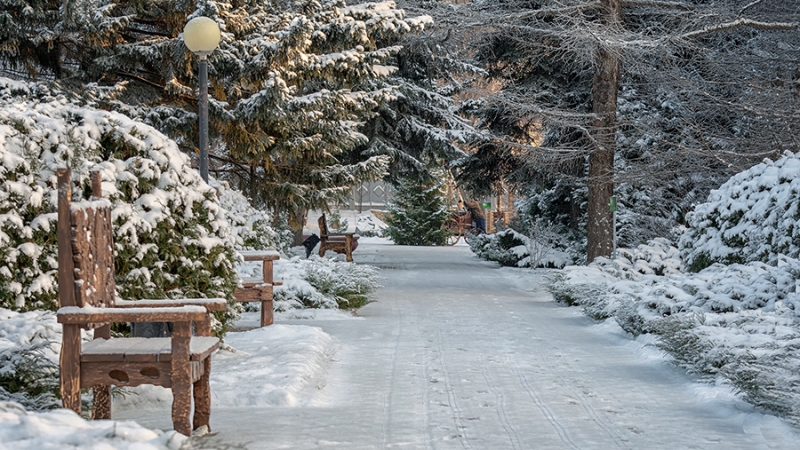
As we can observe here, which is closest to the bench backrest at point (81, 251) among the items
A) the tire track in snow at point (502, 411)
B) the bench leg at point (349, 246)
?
the tire track in snow at point (502, 411)

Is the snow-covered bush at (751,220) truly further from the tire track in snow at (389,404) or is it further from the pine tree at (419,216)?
the pine tree at (419,216)

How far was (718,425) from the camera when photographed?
552 cm

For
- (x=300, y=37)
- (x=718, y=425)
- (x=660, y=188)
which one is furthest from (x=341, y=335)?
(x=660, y=188)

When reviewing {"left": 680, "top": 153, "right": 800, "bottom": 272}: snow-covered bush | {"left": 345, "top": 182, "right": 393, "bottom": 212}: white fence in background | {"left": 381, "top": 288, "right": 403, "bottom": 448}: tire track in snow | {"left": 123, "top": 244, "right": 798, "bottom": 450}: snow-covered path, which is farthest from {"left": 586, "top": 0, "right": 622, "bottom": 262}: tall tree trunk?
{"left": 345, "top": 182, "right": 393, "bottom": 212}: white fence in background

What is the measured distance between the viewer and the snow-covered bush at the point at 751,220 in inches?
380

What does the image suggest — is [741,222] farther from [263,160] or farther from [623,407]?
[263,160]

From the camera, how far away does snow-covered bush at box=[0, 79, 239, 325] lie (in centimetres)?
605

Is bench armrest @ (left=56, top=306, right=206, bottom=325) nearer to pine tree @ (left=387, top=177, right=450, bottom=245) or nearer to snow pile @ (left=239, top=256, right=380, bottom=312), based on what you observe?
snow pile @ (left=239, top=256, right=380, bottom=312)

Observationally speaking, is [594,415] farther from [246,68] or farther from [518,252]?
[518,252]

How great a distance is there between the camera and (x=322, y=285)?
12.1 m

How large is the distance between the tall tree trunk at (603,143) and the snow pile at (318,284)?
18.5 ft

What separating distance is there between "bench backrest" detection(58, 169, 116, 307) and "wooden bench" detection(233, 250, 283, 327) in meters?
3.86

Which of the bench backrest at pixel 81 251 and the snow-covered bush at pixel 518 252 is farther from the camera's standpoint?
the snow-covered bush at pixel 518 252

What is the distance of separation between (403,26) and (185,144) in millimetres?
4097
